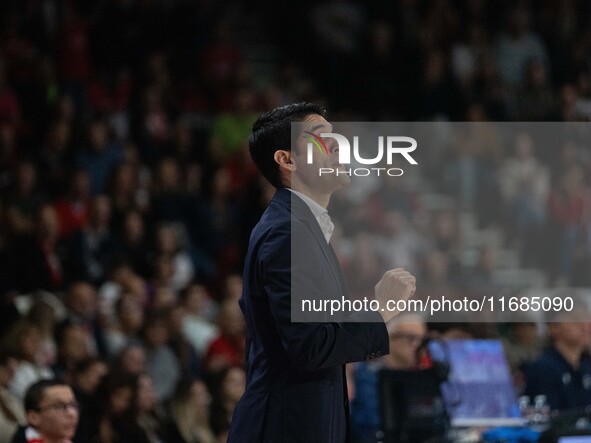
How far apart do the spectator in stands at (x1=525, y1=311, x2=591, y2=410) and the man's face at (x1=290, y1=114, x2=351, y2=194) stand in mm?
2721

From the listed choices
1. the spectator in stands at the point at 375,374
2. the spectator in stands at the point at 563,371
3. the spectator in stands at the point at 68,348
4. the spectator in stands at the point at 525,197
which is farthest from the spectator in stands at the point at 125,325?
the spectator in stands at the point at 525,197

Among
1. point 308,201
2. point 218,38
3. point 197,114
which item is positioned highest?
point 218,38

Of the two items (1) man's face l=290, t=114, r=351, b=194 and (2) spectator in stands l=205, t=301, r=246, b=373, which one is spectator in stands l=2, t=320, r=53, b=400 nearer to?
(2) spectator in stands l=205, t=301, r=246, b=373

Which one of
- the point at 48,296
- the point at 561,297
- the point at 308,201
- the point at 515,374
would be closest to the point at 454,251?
the point at 515,374

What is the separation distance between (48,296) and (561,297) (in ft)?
14.4

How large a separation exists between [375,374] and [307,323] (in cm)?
318

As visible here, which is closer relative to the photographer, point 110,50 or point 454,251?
Result: point 454,251

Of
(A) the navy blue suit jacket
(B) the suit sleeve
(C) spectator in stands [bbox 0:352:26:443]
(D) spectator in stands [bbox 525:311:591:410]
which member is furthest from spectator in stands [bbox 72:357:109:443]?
(B) the suit sleeve

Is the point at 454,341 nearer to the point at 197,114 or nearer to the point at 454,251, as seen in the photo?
the point at 454,251

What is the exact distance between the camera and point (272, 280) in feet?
10.5

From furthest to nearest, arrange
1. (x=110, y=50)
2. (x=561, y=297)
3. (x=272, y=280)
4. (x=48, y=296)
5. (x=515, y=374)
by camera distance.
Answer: (x=110, y=50), (x=48, y=296), (x=515, y=374), (x=561, y=297), (x=272, y=280)

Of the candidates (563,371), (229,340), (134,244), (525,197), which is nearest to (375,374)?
(563,371)

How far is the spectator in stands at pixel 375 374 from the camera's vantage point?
235 inches

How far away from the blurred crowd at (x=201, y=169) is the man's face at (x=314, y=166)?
7.99 feet
